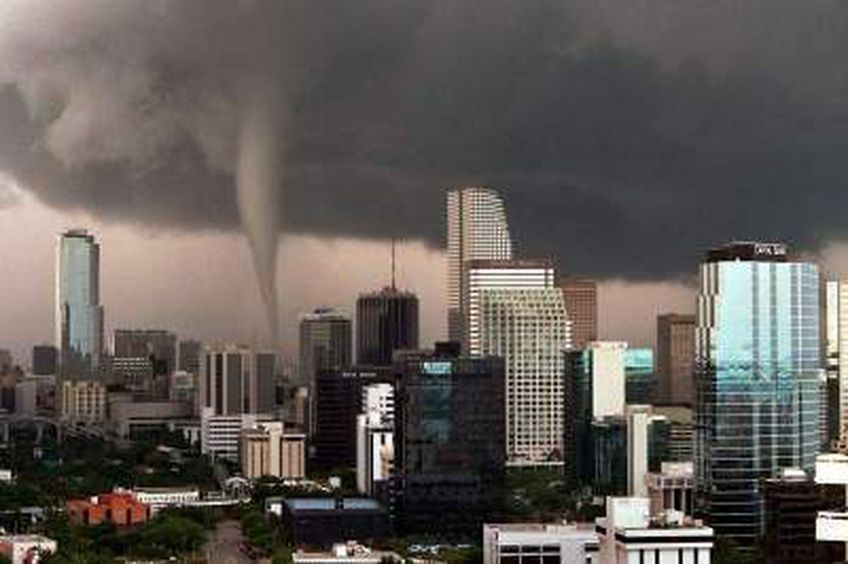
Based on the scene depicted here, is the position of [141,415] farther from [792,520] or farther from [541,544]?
[792,520]

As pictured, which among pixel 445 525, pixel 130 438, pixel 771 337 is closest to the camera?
pixel 771 337

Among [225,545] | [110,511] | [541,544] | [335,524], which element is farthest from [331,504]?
[541,544]

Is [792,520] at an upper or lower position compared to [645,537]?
lower

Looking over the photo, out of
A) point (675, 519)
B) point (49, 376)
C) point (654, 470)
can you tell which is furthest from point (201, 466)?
point (675, 519)

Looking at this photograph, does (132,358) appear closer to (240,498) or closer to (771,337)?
(240,498)

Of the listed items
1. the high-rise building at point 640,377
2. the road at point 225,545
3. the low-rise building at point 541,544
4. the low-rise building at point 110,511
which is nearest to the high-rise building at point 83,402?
the high-rise building at point 640,377

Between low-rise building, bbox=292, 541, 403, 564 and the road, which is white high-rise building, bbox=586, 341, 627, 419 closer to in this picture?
the road
